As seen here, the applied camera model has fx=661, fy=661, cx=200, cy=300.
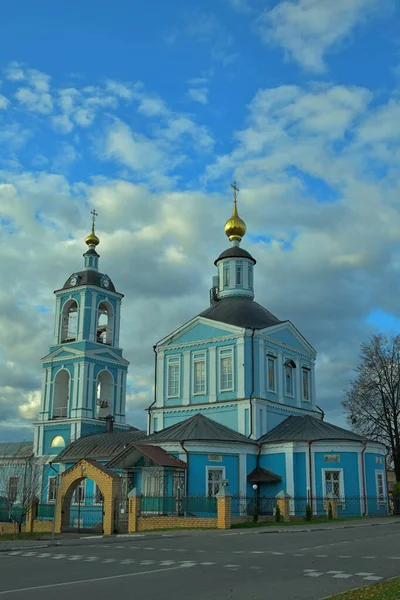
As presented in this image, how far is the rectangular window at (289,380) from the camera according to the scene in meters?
38.0

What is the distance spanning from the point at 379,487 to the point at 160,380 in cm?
1350

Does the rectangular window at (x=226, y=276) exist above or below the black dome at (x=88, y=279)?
below

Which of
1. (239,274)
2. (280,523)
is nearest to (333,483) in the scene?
(280,523)

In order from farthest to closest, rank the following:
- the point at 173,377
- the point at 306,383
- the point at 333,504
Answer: the point at 306,383, the point at 173,377, the point at 333,504

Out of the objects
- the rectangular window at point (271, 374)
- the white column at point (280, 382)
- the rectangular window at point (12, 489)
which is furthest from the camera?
the rectangular window at point (12, 489)

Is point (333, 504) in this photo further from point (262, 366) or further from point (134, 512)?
point (134, 512)

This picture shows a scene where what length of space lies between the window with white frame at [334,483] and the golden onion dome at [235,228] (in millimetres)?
17797

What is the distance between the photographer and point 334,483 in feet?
102

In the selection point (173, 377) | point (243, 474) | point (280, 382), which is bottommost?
point (243, 474)

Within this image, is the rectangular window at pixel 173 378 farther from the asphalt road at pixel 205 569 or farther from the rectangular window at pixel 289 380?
the asphalt road at pixel 205 569

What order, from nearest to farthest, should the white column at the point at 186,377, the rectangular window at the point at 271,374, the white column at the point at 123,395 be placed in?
the rectangular window at the point at 271,374 → the white column at the point at 186,377 → the white column at the point at 123,395

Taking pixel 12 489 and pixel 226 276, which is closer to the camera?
pixel 12 489

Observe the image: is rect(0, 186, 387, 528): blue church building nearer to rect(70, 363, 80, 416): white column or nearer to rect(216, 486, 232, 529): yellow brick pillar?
rect(70, 363, 80, 416): white column

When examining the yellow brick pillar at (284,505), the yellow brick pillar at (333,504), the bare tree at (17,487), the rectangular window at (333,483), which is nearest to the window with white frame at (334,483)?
the rectangular window at (333,483)
